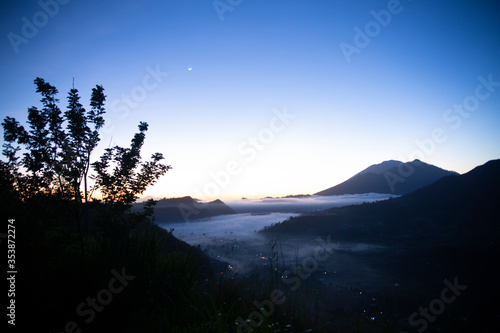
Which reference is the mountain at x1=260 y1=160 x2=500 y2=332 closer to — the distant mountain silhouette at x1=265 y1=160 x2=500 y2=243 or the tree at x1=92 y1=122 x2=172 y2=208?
the distant mountain silhouette at x1=265 y1=160 x2=500 y2=243

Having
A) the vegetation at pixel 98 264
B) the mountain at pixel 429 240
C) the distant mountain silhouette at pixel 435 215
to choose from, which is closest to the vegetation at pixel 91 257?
the vegetation at pixel 98 264

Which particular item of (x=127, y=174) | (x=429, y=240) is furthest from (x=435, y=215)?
(x=127, y=174)

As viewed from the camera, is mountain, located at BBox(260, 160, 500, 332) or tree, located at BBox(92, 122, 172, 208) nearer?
tree, located at BBox(92, 122, 172, 208)

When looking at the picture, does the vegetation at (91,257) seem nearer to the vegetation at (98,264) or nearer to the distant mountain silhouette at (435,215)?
the vegetation at (98,264)

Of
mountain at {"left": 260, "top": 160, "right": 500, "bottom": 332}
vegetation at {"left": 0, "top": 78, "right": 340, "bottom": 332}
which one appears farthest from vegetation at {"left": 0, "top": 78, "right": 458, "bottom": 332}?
mountain at {"left": 260, "top": 160, "right": 500, "bottom": 332}

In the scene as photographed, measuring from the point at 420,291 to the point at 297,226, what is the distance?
827 inches

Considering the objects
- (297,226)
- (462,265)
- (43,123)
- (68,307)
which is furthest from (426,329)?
(297,226)

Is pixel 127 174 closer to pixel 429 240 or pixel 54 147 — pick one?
pixel 54 147

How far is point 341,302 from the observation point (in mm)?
10109

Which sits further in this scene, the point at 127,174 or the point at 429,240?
the point at 429,240

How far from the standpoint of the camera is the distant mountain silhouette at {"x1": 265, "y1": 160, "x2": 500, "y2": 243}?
1919 cm

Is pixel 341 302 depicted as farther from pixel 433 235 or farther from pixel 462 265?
pixel 433 235

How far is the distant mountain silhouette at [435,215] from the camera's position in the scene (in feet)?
63.0

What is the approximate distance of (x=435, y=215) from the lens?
22.3 meters
